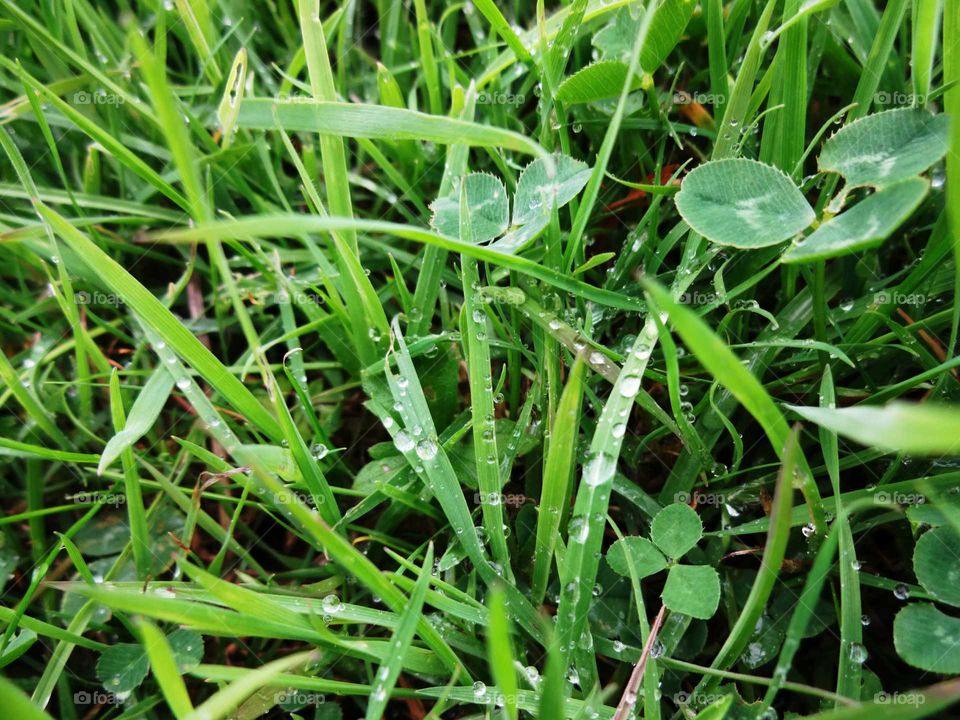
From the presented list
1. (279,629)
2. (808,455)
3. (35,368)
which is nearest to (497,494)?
(279,629)

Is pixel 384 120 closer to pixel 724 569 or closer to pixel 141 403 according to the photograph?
pixel 141 403

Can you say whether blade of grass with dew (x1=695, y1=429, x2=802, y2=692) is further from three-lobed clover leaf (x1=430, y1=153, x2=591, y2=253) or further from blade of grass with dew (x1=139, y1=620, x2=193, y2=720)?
blade of grass with dew (x1=139, y1=620, x2=193, y2=720)

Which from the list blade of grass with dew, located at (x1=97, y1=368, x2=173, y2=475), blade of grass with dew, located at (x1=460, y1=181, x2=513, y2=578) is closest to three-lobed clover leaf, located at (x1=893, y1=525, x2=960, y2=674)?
blade of grass with dew, located at (x1=460, y1=181, x2=513, y2=578)

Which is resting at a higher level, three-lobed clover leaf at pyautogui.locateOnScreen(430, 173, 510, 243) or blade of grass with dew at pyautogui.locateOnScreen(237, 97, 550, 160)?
blade of grass with dew at pyautogui.locateOnScreen(237, 97, 550, 160)

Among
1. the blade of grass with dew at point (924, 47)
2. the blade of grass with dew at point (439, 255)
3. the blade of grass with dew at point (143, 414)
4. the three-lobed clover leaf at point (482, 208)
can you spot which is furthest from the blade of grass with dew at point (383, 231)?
the blade of grass with dew at point (924, 47)

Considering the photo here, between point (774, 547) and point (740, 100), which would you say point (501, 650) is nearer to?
point (774, 547)

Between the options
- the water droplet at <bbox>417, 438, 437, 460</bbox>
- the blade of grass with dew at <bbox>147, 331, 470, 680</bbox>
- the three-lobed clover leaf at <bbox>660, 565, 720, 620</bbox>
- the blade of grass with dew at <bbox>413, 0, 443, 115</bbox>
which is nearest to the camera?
the blade of grass with dew at <bbox>147, 331, 470, 680</bbox>

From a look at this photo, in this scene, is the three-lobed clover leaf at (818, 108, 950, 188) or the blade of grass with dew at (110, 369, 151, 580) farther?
the blade of grass with dew at (110, 369, 151, 580)
